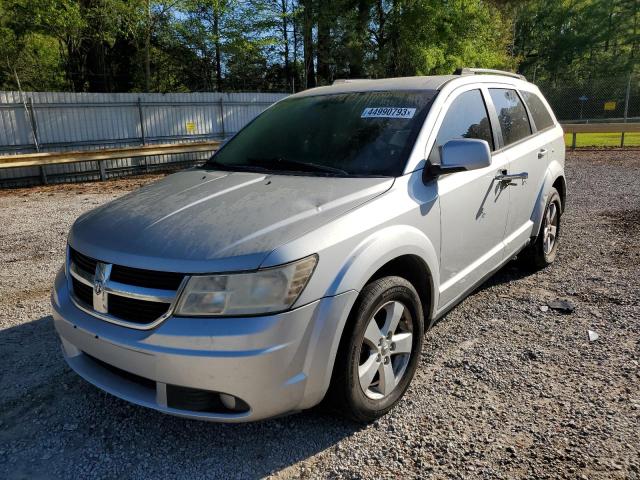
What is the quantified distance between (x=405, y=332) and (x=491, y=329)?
1232 millimetres

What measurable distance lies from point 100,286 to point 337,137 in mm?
1688

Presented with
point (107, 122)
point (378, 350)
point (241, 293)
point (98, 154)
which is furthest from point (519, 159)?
point (107, 122)

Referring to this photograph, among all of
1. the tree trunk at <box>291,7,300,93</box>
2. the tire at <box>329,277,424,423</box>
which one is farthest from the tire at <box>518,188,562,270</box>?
the tree trunk at <box>291,7,300,93</box>

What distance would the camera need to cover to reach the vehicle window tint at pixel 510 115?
3.88m

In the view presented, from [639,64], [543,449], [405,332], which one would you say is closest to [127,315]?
[405,332]

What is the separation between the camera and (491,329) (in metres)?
3.66

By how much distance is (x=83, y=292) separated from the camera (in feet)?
8.12

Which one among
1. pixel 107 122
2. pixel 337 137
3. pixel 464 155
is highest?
pixel 107 122

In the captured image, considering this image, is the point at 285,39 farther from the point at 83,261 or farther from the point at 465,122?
the point at 83,261

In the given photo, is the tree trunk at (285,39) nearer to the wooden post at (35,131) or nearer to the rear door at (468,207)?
the wooden post at (35,131)

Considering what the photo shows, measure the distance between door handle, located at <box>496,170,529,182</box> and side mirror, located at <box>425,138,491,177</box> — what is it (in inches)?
33.4

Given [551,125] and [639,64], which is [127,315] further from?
[639,64]

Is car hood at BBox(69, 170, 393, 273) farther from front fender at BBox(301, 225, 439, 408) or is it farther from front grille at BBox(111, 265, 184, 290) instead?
front fender at BBox(301, 225, 439, 408)

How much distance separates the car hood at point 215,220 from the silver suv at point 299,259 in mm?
10
